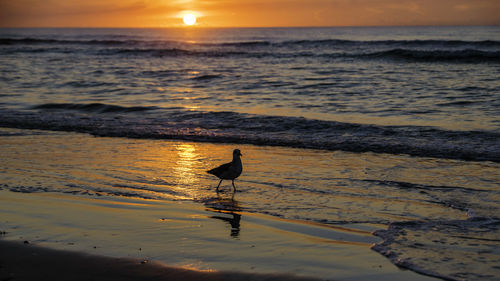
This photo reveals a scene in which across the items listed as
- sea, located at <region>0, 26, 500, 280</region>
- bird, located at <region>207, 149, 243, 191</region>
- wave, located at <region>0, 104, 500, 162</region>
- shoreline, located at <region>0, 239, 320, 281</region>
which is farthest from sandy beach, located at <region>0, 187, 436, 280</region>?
wave, located at <region>0, 104, 500, 162</region>

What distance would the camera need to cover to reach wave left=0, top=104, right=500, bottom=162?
1132 cm

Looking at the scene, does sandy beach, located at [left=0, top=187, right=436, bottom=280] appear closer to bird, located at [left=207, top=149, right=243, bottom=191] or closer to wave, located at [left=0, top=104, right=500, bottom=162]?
bird, located at [left=207, top=149, right=243, bottom=191]

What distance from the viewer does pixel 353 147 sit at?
11.4 meters

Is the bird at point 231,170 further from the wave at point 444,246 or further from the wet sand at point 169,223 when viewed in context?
the wave at point 444,246

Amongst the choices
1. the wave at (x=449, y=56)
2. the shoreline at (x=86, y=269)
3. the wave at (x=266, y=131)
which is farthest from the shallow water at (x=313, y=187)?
the wave at (x=449, y=56)

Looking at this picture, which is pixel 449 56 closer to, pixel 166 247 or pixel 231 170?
pixel 231 170

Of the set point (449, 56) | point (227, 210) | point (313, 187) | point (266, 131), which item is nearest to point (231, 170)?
point (227, 210)

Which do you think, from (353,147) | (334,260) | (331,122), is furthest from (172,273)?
(331,122)

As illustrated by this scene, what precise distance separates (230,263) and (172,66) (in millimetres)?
30414

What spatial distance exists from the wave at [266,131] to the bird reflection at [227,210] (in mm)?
4471

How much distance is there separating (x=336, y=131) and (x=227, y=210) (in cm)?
676

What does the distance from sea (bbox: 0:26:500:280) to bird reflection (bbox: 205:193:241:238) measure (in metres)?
0.22

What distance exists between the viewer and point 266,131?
1366 centimetres

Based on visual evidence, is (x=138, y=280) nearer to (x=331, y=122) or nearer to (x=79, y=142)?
(x=79, y=142)
